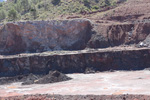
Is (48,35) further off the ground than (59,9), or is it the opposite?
(59,9)

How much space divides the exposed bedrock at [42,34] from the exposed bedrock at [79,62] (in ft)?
18.0

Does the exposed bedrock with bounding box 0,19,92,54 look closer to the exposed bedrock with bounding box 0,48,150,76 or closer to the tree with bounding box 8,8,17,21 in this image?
the exposed bedrock with bounding box 0,48,150,76

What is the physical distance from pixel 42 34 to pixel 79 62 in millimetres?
10650

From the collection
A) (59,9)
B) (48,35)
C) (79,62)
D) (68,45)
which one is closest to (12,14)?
(59,9)

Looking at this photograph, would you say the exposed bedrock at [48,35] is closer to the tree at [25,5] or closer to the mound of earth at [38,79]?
the mound of earth at [38,79]

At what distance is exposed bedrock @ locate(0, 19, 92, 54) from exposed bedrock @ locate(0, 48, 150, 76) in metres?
5.48

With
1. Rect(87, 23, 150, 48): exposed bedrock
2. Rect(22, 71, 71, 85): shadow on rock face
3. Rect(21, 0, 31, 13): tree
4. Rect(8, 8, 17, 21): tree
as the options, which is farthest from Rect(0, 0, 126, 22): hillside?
Rect(22, 71, 71, 85): shadow on rock face

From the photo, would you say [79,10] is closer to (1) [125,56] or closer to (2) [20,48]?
(2) [20,48]

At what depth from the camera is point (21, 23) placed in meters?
39.7

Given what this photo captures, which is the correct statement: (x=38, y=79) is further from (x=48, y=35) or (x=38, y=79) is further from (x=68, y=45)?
(x=48, y=35)

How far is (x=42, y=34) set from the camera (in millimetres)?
39750

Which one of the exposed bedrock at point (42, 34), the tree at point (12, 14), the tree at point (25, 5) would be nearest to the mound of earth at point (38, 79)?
the exposed bedrock at point (42, 34)

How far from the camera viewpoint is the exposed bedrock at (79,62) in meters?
30.8

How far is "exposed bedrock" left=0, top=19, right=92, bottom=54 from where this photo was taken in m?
39.3
